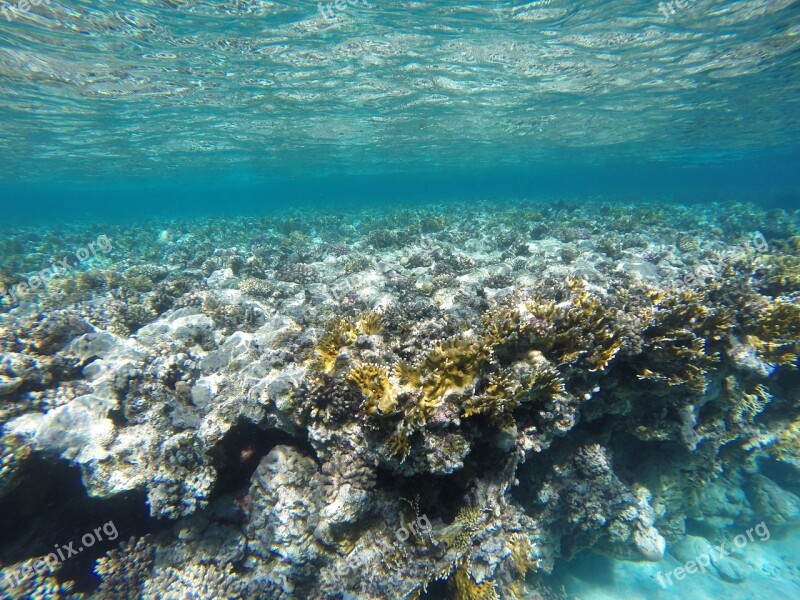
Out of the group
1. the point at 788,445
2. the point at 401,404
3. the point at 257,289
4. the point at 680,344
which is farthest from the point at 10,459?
the point at 788,445

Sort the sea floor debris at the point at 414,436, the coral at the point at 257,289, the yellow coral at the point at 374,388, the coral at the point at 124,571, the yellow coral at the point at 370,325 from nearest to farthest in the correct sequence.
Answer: the yellow coral at the point at 374,388
the sea floor debris at the point at 414,436
the coral at the point at 124,571
the yellow coral at the point at 370,325
the coral at the point at 257,289

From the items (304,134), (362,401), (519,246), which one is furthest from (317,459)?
(304,134)

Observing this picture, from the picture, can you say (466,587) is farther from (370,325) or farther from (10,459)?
(10,459)

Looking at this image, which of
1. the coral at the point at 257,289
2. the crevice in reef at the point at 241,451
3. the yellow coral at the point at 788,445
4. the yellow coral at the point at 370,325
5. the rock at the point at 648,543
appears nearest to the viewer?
the crevice in reef at the point at 241,451

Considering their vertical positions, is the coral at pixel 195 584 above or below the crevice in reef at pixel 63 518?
below

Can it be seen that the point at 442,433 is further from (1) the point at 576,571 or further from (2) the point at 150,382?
(1) the point at 576,571

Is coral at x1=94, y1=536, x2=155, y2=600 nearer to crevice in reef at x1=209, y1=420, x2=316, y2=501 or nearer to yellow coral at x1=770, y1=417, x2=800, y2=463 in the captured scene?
crevice in reef at x1=209, y1=420, x2=316, y2=501

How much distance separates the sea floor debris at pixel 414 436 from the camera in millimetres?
4055

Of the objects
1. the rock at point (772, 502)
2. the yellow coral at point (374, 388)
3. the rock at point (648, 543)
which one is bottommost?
the rock at point (772, 502)

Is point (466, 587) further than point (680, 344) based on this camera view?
No

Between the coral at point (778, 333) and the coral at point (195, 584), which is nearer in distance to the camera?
the coral at point (195, 584)

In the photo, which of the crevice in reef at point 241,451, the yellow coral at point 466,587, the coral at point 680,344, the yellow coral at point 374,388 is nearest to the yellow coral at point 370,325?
the yellow coral at point 374,388

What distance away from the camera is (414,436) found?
3787mm

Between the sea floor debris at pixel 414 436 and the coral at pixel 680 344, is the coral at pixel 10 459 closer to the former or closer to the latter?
the sea floor debris at pixel 414 436
